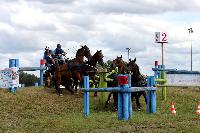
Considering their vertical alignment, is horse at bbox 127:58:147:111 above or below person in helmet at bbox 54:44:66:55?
below

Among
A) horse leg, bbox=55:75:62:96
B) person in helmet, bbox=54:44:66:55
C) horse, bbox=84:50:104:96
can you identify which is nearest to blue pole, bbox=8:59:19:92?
horse leg, bbox=55:75:62:96

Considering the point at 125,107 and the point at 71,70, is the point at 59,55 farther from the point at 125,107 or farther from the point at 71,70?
the point at 125,107

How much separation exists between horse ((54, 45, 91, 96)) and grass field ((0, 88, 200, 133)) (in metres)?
0.71

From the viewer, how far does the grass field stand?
12453mm

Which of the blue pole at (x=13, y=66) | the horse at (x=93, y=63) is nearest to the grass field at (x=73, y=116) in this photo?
the blue pole at (x=13, y=66)

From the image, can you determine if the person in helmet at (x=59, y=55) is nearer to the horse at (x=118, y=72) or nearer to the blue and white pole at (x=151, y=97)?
the horse at (x=118, y=72)

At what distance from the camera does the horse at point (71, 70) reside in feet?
81.6

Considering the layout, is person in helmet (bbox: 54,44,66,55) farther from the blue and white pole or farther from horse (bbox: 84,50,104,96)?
the blue and white pole

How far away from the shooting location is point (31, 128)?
13250 millimetres

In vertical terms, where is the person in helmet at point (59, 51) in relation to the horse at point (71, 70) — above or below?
above

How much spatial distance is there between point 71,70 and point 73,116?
27.8 ft

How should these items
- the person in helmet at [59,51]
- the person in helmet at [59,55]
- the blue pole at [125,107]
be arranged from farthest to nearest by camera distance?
1. the person in helmet at [59,55]
2. the person in helmet at [59,51]
3. the blue pole at [125,107]

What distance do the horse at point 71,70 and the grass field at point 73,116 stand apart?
0.71m

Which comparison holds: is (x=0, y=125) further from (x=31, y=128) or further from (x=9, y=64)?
(x=9, y=64)
